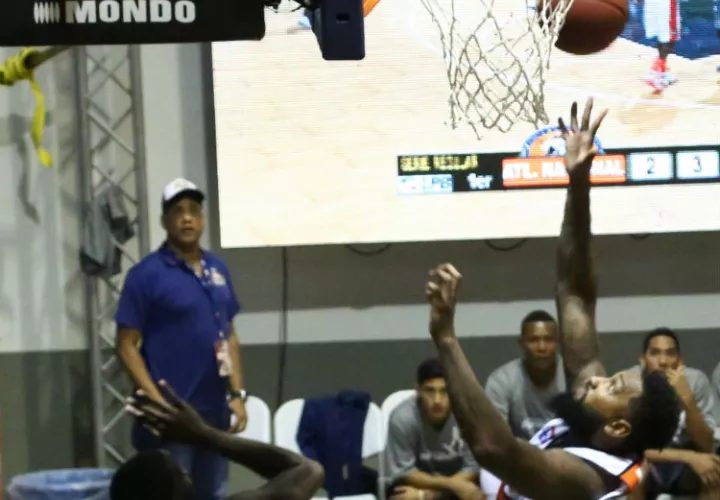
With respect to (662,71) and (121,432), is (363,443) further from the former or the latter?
(662,71)

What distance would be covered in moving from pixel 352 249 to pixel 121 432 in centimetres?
168

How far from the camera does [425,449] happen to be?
5980 millimetres

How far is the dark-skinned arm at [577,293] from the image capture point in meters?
3.50

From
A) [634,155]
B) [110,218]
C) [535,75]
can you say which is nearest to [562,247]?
[535,75]

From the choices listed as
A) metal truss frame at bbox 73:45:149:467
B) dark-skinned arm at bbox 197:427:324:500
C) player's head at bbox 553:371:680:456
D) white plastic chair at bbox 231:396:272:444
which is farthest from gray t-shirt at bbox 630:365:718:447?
dark-skinned arm at bbox 197:427:324:500

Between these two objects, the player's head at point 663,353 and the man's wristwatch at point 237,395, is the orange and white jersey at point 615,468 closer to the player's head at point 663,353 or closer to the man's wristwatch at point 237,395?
the man's wristwatch at point 237,395

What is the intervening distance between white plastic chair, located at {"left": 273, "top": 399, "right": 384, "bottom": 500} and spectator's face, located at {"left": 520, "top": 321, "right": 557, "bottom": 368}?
0.85 meters

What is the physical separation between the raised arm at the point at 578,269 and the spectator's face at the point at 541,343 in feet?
8.26

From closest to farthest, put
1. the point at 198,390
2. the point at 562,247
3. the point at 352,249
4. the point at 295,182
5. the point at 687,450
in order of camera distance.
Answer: the point at 562,247
the point at 198,390
the point at 687,450
the point at 295,182
the point at 352,249

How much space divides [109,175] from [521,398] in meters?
2.60

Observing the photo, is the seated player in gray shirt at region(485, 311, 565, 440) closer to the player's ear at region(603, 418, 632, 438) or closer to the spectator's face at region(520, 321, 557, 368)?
the spectator's face at region(520, 321, 557, 368)

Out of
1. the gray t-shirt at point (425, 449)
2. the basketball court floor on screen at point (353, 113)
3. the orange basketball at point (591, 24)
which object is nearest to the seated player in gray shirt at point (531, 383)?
the gray t-shirt at point (425, 449)

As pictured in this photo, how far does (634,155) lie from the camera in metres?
6.53

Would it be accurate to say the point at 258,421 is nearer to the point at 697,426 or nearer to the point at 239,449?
the point at 697,426
